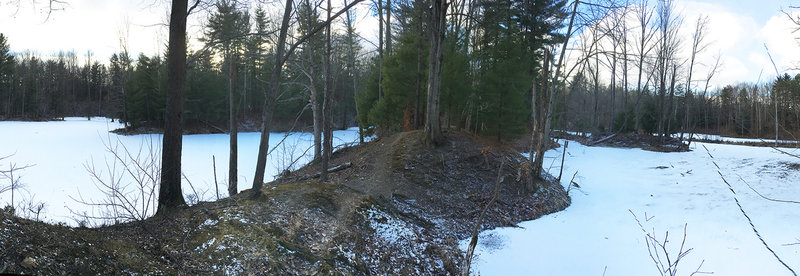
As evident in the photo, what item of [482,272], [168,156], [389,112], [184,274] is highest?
[389,112]

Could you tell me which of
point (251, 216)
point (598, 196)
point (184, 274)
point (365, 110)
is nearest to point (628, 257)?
point (598, 196)

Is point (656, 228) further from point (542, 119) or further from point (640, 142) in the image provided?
point (640, 142)

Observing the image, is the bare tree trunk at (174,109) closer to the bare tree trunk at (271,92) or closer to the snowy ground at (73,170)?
the snowy ground at (73,170)

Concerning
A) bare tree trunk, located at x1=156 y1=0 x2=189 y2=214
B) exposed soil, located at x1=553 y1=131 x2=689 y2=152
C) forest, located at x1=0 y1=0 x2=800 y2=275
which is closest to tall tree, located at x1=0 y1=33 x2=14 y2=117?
forest, located at x1=0 y1=0 x2=800 y2=275

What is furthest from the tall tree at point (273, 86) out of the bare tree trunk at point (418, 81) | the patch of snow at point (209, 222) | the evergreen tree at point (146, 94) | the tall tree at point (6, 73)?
the tall tree at point (6, 73)

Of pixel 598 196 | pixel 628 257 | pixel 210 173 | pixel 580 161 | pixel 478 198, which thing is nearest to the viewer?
pixel 628 257

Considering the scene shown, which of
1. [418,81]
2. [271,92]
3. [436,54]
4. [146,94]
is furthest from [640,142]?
[146,94]

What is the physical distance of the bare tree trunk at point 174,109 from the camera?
509cm

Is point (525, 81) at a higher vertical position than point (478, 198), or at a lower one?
higher

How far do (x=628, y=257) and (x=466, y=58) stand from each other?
9.30m

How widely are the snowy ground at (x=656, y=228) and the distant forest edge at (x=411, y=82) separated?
99.1 inches

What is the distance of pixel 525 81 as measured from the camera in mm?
14461

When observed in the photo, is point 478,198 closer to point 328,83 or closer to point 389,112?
point 328,83

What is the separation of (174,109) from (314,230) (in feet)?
8.22
